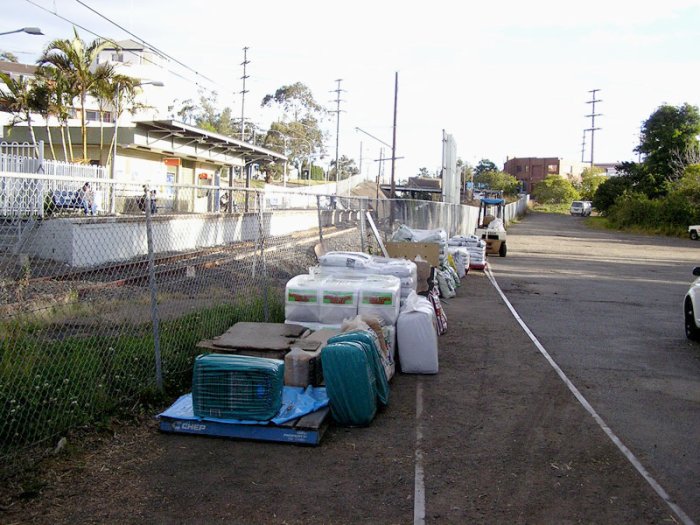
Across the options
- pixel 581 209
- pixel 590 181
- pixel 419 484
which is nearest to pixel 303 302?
pixel 419 484

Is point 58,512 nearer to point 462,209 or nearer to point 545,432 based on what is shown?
point 545,432

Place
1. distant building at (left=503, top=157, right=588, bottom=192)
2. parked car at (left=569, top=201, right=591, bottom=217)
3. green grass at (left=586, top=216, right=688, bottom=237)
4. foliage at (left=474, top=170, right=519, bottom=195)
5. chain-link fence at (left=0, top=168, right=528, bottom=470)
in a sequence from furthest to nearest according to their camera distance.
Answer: distant building at (left=503, top=157, right=588, bottom=192) → foliage at (left=474, top=170, right=519, bottom=195) → parked car at (left=569, top=201, right=591, bottom=217) → green grass at (left=586, top=216, right=688, bottom=237) → chain-link fence at (left=0, top=168, right=528, bottom=470)

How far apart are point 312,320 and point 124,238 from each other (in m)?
2.54

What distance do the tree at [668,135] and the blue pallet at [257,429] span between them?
63549 millimetres

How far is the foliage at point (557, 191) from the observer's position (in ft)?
366

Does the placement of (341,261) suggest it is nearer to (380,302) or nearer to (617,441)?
(380,302)

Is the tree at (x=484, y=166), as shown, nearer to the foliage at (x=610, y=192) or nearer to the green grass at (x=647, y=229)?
the foliage at (x=610, y=192)

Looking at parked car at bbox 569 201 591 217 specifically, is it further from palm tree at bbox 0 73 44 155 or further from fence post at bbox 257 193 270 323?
fence post at bbox 257 193 270 323

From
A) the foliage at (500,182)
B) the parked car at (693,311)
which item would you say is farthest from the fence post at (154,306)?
the foliage at (500,182)

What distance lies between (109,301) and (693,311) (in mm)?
8614

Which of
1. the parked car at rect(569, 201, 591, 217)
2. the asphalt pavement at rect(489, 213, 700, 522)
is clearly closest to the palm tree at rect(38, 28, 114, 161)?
the asphalt pavement at rect(489, 213, 700, 522)

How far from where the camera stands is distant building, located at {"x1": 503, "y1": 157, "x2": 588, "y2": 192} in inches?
5236

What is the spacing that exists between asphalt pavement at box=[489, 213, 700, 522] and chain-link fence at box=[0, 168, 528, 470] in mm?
4293

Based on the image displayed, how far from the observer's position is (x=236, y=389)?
5746mm
